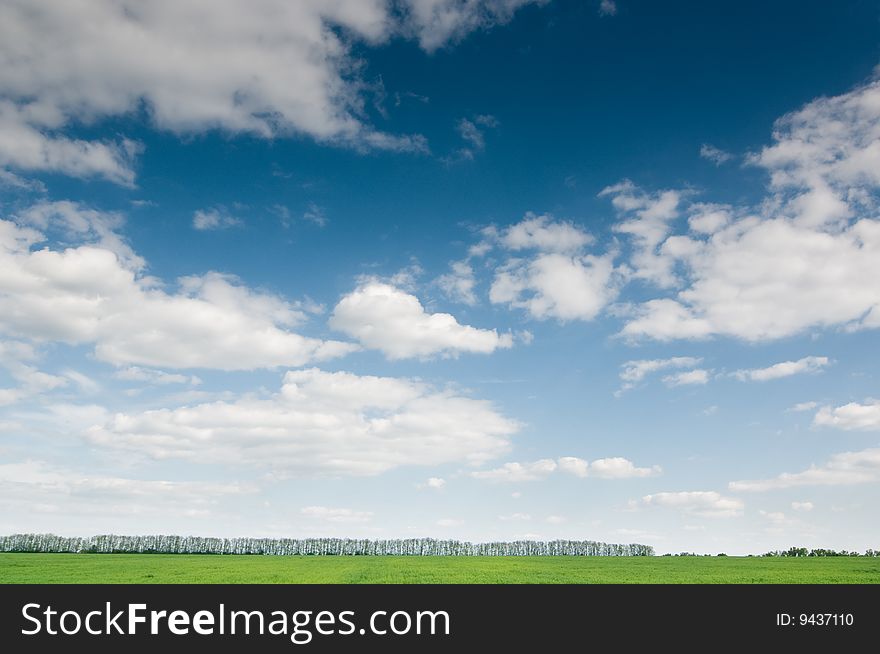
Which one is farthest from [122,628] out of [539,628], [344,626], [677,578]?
[677,578]

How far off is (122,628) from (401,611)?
955 cm

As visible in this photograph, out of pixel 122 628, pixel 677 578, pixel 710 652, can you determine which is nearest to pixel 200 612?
pixel 122 628

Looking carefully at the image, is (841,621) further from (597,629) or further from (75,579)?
(75,579)

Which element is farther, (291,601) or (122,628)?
(291,601)

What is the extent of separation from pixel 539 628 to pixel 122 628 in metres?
14.5

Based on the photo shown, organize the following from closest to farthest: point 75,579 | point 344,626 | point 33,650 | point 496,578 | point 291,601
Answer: point 33,650 < point 344,626 < point 291,601 < point 496,578 < point 75,579

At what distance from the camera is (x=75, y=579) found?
59.8 metres

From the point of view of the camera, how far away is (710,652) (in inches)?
814

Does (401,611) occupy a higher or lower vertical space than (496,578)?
higher

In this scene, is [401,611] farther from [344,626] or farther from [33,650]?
[33,650]

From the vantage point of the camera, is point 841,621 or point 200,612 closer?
point 200,612

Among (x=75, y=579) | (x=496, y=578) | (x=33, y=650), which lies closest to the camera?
(x=33, y=650)

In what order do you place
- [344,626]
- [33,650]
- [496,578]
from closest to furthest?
[33,650], [344,626], [496,578]

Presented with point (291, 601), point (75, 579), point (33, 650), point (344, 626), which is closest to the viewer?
point (33, 650)
